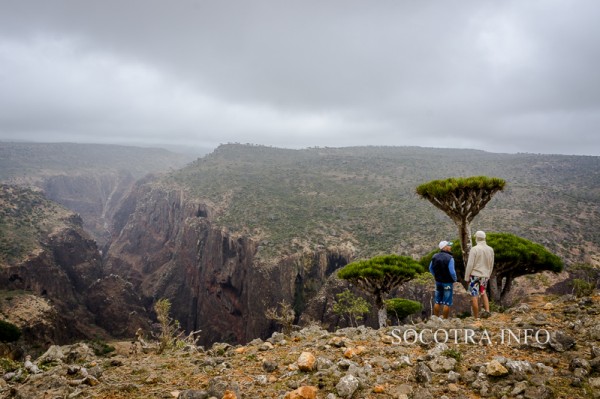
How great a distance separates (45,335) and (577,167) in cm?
9510

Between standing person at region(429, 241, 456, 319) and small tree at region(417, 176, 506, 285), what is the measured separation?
4228 millimetres

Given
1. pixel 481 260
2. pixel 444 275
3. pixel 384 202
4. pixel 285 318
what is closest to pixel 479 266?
pixel 481 260

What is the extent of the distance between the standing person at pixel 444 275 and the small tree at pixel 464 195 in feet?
13.9

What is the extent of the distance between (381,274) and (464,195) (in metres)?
5.35

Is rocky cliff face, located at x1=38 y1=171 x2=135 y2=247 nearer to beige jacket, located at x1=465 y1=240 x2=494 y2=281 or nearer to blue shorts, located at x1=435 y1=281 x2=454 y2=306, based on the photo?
blue shorts, located at x1=435 y1=281 x2=454 y2=306

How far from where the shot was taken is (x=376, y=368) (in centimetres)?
579

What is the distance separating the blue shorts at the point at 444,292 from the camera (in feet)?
34.1

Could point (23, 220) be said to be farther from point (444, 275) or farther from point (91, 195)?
point (91, 195)

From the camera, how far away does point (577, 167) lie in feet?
223

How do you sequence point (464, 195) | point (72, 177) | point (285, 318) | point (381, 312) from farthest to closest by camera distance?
point (72, 177)
point (381, 312)
point (464, 195)
point (285, 318)

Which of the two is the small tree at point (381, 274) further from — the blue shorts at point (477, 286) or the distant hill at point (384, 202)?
the distant hill at point (384, 202)

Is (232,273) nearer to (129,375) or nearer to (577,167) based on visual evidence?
(129,375)

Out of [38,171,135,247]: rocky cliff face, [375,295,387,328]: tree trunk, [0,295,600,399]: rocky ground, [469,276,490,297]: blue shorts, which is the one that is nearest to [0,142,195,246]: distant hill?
[38,171,135,247]: rocky cliff face

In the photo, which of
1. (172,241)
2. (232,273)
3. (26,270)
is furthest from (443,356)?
(172,241)
